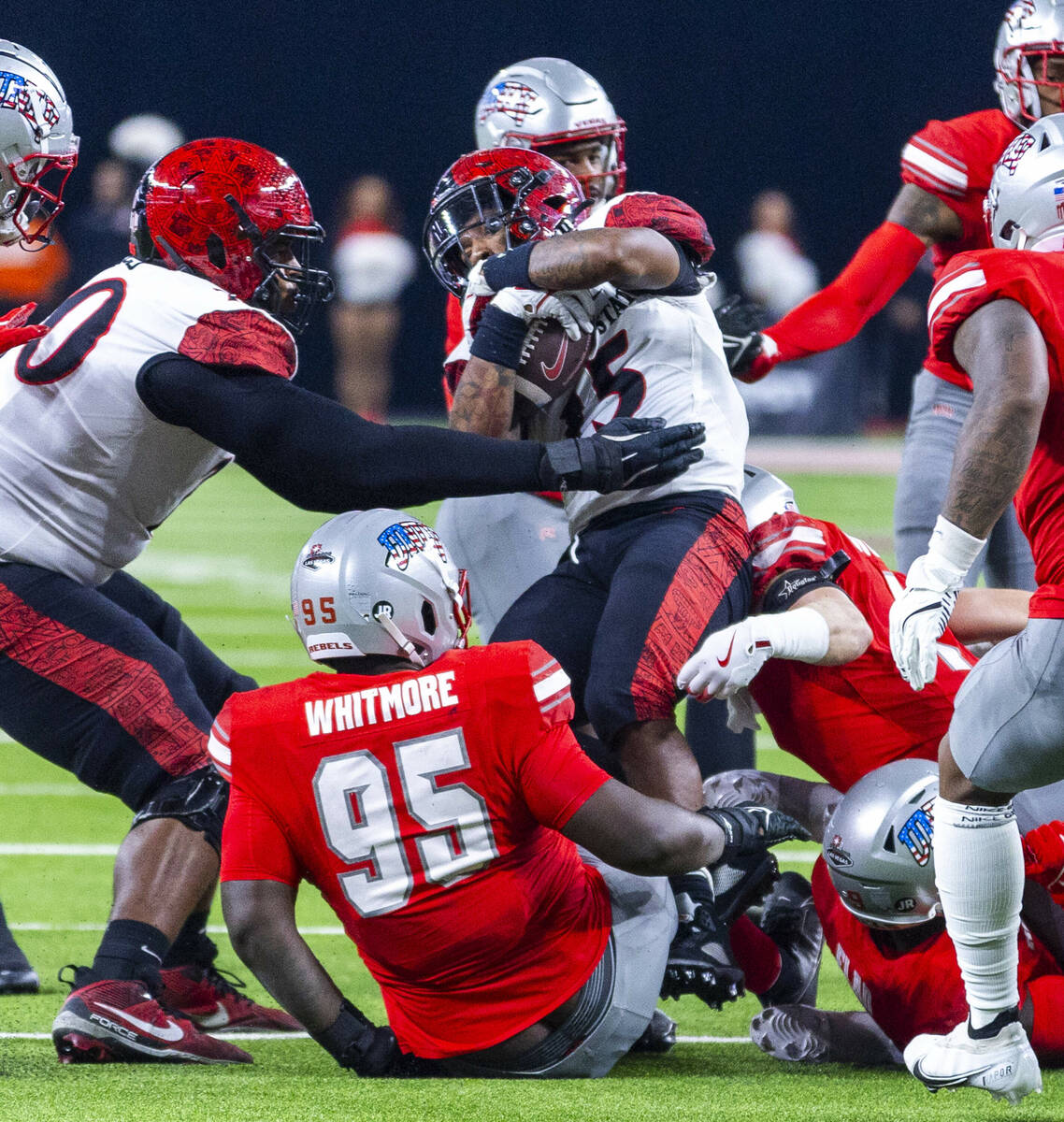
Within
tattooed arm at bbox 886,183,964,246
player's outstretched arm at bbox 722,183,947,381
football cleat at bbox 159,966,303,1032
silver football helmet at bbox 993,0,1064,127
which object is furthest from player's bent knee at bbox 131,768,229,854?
silver football helmet at bbox 993,0,1064,127

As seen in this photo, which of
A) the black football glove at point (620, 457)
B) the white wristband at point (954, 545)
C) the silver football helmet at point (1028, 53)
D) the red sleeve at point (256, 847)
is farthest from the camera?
the silver football helmet at point (1028, 53)

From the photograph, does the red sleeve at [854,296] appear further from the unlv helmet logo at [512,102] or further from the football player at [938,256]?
the unlv helmet logo at [512,102]

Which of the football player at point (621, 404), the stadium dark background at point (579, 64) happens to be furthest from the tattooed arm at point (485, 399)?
the stadium dark background at point (579, 64)

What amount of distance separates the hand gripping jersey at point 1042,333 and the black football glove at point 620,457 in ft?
1.91

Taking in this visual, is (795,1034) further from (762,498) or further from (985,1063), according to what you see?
(762,498)

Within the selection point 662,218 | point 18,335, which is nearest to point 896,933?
point 662,218

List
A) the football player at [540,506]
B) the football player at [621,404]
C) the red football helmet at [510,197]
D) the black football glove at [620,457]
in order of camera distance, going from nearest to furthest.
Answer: the black football glove at [620,457] → the football player at [621,404] → the red football helmet at [510,197] → the football player at [540,506]

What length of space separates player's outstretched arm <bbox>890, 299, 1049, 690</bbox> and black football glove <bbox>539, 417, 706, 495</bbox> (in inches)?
24.0

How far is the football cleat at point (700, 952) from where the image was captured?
3.18m

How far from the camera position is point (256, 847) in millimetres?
2918

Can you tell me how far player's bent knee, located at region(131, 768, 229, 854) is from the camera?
3338 millimetres

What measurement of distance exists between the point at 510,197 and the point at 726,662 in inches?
46.3

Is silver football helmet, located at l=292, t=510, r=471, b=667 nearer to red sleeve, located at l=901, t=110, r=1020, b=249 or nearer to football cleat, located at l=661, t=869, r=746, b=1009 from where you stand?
football cleat, located at l=661, t=869, r=746, b=1009

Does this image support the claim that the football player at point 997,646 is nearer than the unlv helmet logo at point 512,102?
Yes
